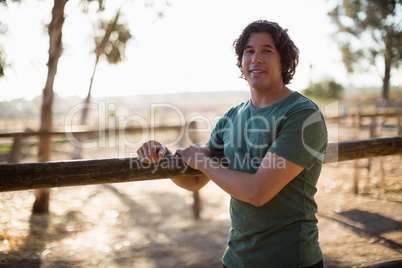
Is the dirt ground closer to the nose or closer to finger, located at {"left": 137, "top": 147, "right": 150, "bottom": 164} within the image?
finger, located at {"left": 137, "top": 147, "right": 150, "bottom": 164}

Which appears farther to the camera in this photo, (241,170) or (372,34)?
(372,34)

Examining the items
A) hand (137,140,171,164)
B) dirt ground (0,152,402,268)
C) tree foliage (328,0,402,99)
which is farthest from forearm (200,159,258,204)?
tree foliage (328,0,402,99)

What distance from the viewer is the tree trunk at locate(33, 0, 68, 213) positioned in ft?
15.6

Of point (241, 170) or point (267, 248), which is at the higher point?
point (241, 170)

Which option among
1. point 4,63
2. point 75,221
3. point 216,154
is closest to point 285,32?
point 216,154

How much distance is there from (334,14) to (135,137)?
17.7 meters

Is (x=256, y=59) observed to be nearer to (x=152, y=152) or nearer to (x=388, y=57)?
(x=152, y=152)

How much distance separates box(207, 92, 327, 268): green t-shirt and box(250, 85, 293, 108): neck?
0.04 m

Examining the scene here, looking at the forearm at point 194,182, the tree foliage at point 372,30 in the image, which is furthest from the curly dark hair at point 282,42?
the tree foliage at point 372,30

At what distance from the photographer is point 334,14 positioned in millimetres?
22594

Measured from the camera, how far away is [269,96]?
130 cm

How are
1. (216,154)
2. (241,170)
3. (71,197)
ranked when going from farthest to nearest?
(71,197) → (216,154) → (241,170)

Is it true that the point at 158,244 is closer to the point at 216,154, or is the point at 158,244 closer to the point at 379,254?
the point at 379,254

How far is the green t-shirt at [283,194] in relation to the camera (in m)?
1.11
